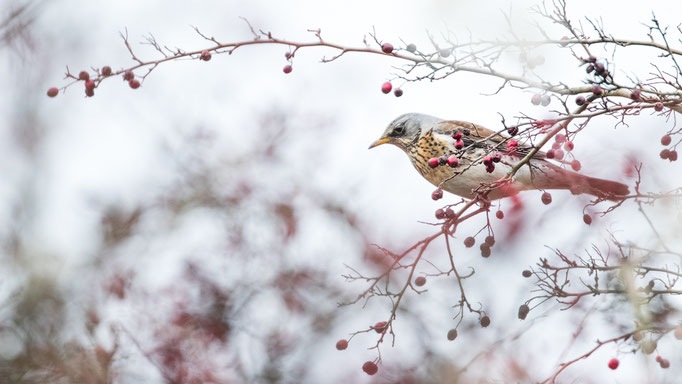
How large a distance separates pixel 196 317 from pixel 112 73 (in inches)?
59.4

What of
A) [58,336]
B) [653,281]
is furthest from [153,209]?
[653,281]

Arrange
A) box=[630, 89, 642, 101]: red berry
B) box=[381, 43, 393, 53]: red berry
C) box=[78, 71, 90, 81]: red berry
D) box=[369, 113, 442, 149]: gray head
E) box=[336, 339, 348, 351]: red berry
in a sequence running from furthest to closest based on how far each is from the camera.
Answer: box=[369, 113, 442, 149]: gray head → box=[78, 71, 90, 81]: red berry → box=[336, 339, 348, 351]: red berry → box=[381, 43, 393, 53]: red berry → box=[630, 89, 642, 101]: red berry

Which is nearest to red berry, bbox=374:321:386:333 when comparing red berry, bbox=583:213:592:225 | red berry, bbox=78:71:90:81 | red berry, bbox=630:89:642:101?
red berry, bbox=583:213:592:225

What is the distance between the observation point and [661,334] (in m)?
2.26

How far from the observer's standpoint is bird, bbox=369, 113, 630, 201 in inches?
101

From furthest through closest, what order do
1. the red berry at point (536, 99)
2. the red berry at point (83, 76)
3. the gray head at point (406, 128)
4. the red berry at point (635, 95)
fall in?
the gray head at point (406, 128) < the red berry at point (83, 76) < the red berry at point (536, 99) < the red berry at point (635, 95)

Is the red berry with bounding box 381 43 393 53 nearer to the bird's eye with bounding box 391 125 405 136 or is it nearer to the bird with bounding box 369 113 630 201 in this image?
the bird with bounding box 369 113 630 201

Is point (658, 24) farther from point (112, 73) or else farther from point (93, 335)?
point (93, 335)

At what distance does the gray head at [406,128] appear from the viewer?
14.1ft

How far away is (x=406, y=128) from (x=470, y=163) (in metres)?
1.54

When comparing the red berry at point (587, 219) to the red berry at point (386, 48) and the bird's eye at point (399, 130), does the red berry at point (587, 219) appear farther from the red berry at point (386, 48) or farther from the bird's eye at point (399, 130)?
the bird's eye at point (399, 130)

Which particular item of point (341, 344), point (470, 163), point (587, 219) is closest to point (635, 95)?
point (587, 219)

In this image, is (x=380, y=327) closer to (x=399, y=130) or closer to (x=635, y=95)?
(x=635, y=95)

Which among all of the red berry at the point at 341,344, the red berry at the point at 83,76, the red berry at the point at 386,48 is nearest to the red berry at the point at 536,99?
the red berry at the point at 386,48
